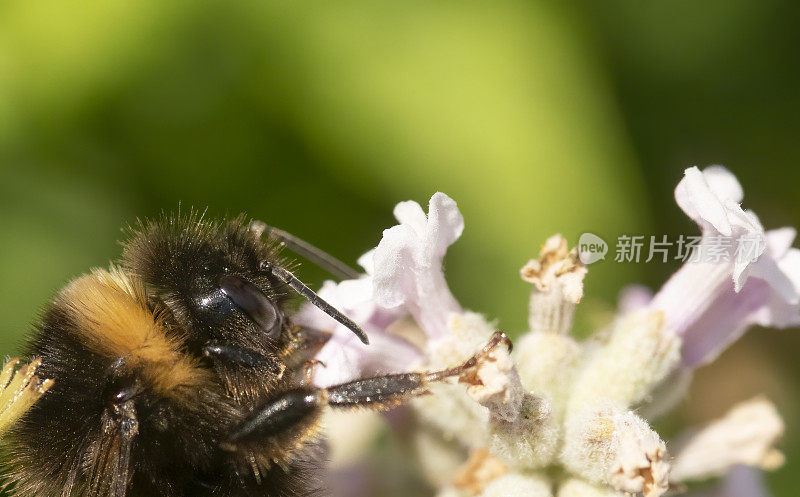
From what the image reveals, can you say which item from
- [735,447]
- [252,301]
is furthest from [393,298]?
[735,447]

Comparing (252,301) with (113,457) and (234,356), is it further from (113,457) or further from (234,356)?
(113,457)

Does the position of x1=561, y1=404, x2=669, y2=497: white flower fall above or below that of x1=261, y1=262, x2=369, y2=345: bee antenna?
below

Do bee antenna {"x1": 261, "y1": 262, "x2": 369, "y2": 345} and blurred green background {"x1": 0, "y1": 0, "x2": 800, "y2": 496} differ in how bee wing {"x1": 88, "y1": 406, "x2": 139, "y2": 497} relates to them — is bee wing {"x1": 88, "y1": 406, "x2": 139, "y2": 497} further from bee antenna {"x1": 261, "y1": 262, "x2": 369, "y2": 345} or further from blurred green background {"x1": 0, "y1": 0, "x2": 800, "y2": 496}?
blurred green background {"x1": 0, "y1": 0, "x2": 800, "y2": 496}

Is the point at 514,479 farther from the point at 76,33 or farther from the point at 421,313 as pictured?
the point at 76,33
